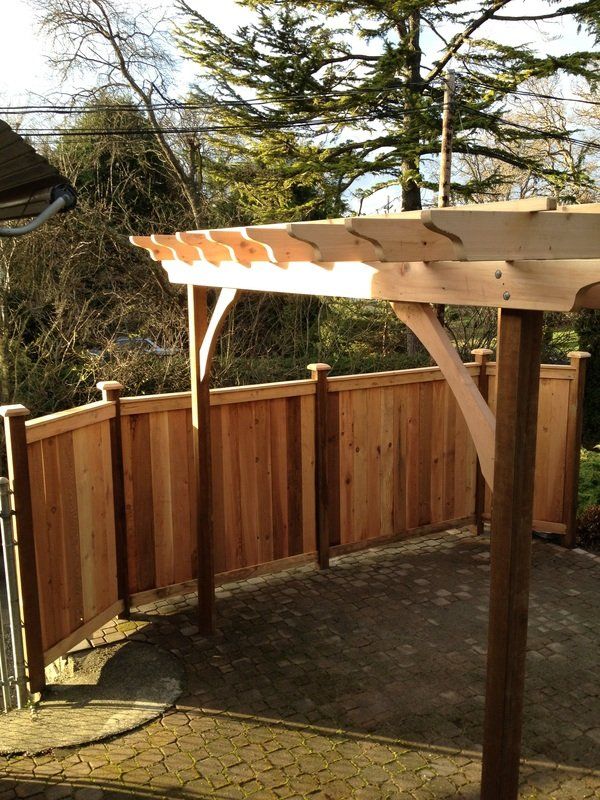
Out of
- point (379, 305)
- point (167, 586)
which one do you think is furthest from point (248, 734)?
point (379, 305)

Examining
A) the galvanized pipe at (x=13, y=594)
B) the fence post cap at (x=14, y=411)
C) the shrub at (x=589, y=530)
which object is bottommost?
the shrub at (x=589, y=530)

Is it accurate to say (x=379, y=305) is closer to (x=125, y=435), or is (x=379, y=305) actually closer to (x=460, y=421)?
(x=460, y=421)

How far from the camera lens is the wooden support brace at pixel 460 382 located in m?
2.71

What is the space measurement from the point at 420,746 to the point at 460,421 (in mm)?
3415

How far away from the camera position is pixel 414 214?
2.97 m

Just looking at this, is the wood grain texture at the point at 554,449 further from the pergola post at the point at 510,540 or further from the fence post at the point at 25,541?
the fence post at the point at 25,541

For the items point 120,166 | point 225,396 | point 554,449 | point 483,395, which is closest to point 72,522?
point 225,396

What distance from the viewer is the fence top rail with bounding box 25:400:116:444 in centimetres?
396

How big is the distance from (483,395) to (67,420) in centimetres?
396

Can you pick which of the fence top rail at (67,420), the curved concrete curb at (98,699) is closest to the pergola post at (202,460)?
Answer: the curved concrete curb at (98,699)

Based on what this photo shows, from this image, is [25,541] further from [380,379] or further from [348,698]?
[380,379]

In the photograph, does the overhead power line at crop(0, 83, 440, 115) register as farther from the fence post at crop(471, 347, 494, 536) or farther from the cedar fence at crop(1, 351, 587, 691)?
the cedar fence at crop(1, 351, 587, 691)

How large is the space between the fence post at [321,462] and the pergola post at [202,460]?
118 cm

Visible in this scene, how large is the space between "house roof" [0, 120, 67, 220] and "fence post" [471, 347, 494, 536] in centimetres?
414
